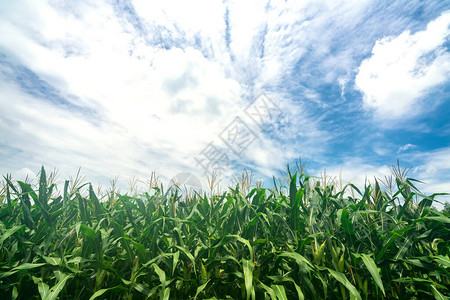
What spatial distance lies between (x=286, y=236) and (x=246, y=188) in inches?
37.6

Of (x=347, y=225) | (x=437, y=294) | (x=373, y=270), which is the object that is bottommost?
(x=437, y=294)

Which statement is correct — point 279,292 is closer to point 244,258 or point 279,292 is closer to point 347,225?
point 244,258

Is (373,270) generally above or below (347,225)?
below

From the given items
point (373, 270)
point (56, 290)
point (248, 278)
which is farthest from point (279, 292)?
point (56, 290)

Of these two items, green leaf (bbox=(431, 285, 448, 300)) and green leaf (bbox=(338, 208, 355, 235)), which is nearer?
green leaf (bbox=(431, 285, 448, 300))

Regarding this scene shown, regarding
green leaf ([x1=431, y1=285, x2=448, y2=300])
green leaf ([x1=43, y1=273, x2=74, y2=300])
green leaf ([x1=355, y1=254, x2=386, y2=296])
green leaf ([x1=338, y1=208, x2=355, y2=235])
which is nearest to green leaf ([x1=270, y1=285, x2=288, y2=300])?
green leaf ([x1=355, y1=254, x2=386, y2=296])

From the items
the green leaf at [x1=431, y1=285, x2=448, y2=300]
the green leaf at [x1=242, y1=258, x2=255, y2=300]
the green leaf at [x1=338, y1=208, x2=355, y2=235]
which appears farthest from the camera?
the green leaf at [x1=338, y1=208, x2=355, y2=235]

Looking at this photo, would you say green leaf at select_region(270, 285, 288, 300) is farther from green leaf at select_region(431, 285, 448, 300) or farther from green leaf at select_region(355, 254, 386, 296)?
green leaf at select_region(431, 285, 448, 300)

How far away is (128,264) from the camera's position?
225cm

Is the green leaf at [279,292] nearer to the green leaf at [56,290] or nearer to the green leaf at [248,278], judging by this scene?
the green leaf at [248,278]

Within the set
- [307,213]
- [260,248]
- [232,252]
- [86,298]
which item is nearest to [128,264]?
[86,298]

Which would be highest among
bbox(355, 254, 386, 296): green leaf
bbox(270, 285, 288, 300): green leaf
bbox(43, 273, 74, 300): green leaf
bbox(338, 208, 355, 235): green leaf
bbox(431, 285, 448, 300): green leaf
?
bbox(338, 208, 355, 235): green leaf

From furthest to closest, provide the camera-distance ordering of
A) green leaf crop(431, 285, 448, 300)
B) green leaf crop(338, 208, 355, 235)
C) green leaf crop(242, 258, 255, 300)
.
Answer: green leaf crop(338, 208, 355, 235) < green leaf crop(431, 285, 448, 300) < green leaf crop(242, 258, 255, 300)

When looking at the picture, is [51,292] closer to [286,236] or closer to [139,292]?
[139,292]
